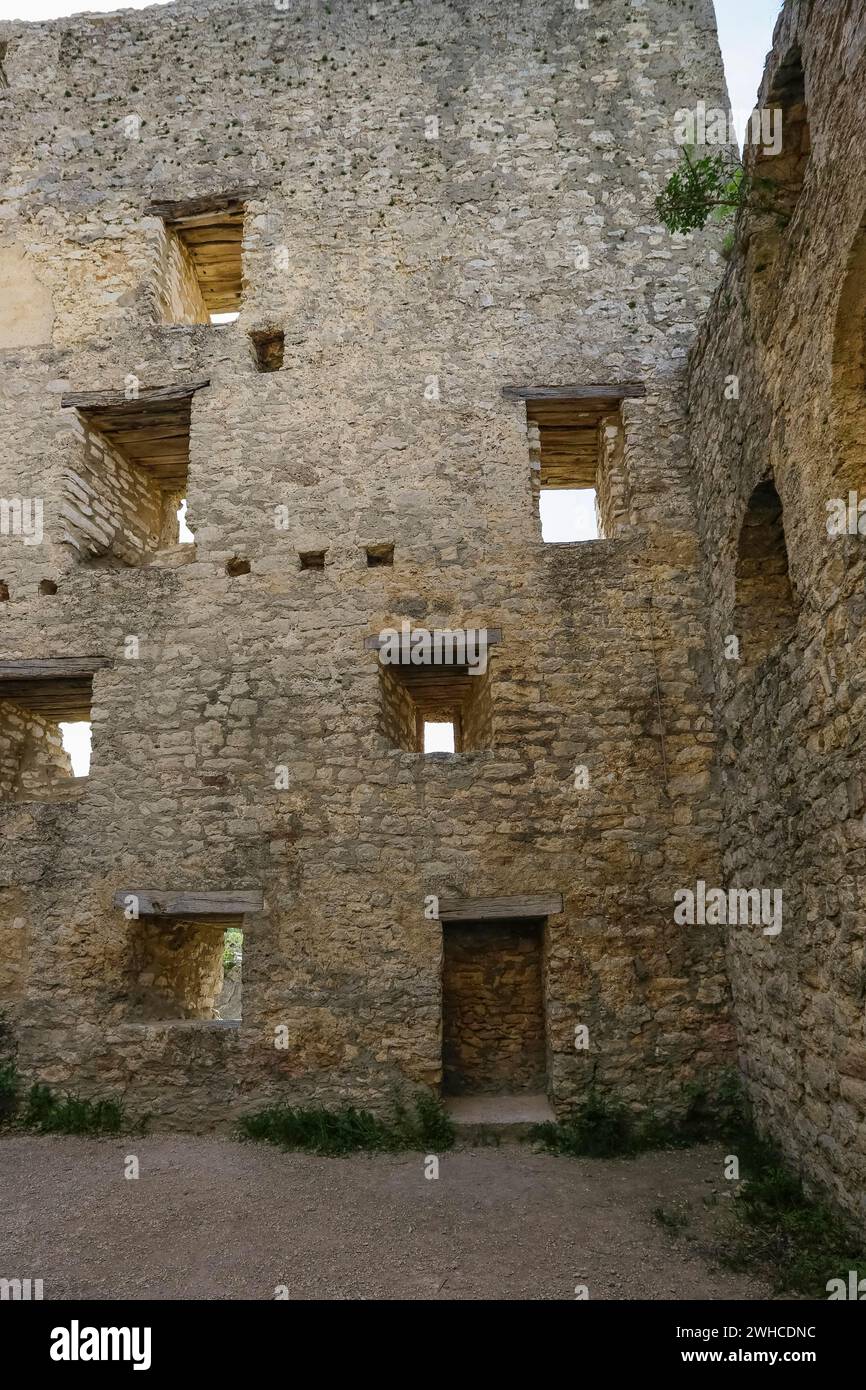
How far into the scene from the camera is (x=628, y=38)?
8.30 meters

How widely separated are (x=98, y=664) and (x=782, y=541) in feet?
18.4

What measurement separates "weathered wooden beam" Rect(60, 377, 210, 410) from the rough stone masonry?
0.10ft

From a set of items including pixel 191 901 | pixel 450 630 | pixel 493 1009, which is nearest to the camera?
pixel 191 901

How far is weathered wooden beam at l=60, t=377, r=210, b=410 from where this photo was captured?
7.62m

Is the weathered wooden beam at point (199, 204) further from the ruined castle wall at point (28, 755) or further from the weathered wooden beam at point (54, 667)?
the ruined castle wall at point (28, 755)

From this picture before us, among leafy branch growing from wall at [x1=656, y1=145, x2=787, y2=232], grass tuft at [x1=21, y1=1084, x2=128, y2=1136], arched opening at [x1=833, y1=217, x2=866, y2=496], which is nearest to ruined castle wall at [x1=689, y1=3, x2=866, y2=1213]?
arched opening at [x1=833, y1=217, x2=866, y2=496]

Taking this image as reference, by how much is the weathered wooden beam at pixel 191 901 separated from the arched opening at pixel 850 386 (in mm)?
4962

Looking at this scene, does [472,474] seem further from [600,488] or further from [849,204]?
[849,204]

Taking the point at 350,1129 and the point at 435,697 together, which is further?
the point at 435,697

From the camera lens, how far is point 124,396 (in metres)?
7.65

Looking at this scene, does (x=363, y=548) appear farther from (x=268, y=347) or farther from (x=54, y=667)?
(x=54, y=667)

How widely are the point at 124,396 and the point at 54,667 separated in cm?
273

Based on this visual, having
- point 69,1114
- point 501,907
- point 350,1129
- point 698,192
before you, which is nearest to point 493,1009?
point 501,907

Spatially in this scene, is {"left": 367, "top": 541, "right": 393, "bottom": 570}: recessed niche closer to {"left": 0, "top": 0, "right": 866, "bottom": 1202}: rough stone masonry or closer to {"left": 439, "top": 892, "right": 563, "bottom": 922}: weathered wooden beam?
{"left": 0, "top": 0, "right": 866, "bottom": 1202}: rough stone masonry
